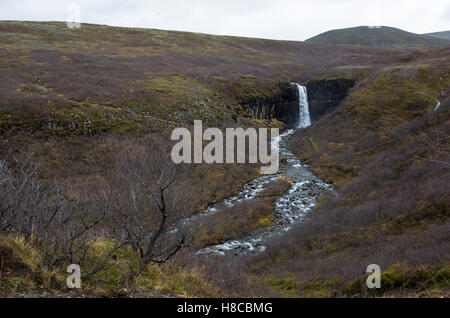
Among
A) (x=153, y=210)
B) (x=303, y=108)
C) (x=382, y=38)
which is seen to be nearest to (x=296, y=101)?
(x=303, y=108)

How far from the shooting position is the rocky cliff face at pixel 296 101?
47688mm

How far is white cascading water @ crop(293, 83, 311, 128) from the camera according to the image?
49159mm

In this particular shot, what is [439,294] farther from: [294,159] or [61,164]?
[294,159]

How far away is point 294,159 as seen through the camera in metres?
32.4

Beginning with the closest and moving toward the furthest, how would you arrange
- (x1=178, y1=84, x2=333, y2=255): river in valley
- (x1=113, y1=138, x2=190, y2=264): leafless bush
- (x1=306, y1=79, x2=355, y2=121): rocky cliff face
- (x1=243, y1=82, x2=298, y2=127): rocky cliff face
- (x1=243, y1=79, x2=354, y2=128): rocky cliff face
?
(x1=113, y1=138, x2=190, y2=264): leafless bush, (x1=178, y1=84, x2=333, y2=255): river in valley, (x1=243, y1=82, x2=298, y2=127): rocky cliff face, (x1=243, y1=79, x2=354, y2=128): rocky cliff face, (x1=306, y1=79, x2=355, y2=121): rocky cliff face

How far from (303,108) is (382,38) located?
140m

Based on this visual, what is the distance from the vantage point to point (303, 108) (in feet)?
168

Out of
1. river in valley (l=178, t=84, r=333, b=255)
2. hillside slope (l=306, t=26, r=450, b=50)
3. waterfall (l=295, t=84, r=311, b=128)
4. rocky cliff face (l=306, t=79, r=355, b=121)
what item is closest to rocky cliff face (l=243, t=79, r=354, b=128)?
rocky cliff face (l=306, t=79, r=355, b=121)

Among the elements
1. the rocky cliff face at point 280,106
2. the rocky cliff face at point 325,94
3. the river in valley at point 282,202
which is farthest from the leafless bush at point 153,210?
the rocky cliff face at point 325,94

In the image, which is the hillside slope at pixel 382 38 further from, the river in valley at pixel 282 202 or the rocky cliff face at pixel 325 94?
the river in valley at pixel 282 202

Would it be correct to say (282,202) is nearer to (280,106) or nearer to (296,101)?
(280,106)

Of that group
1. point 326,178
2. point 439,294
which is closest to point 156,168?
point 439,294

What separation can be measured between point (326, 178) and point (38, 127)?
82.7ft

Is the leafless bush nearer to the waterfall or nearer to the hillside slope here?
the waterfall
